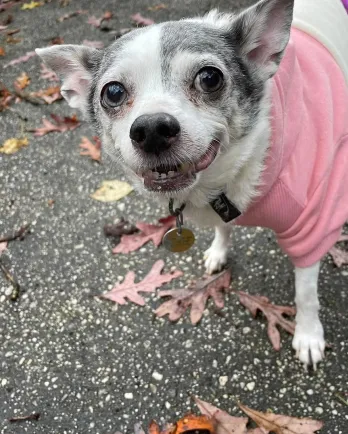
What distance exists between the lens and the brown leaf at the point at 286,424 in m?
2.14

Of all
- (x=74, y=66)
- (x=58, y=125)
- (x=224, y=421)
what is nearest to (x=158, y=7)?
(x=58, y=125)

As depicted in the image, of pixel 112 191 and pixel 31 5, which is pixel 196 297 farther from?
pixel 31 5

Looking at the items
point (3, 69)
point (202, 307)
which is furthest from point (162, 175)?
point (3, 69)

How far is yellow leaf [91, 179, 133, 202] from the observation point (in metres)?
3.44

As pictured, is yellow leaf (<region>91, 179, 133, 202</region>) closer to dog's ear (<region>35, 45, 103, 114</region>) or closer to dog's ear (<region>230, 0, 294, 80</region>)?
dog's ear (<region>35, 45, 103, 114</region>)

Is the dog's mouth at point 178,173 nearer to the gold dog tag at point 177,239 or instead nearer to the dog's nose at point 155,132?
the dog's nose at point 155,132

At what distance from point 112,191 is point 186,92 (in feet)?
5.87

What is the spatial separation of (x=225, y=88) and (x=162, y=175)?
405 mm

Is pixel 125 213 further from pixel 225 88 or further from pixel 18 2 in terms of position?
pixel 18 2

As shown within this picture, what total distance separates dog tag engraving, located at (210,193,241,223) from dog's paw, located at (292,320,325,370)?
0.76m

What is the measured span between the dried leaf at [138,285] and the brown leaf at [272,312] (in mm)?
463

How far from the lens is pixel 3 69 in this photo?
16.5 feet

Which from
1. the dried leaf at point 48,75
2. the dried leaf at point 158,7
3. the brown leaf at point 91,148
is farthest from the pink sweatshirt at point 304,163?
the dried leaf at point 158,7

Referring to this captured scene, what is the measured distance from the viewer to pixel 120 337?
266 centimetres
